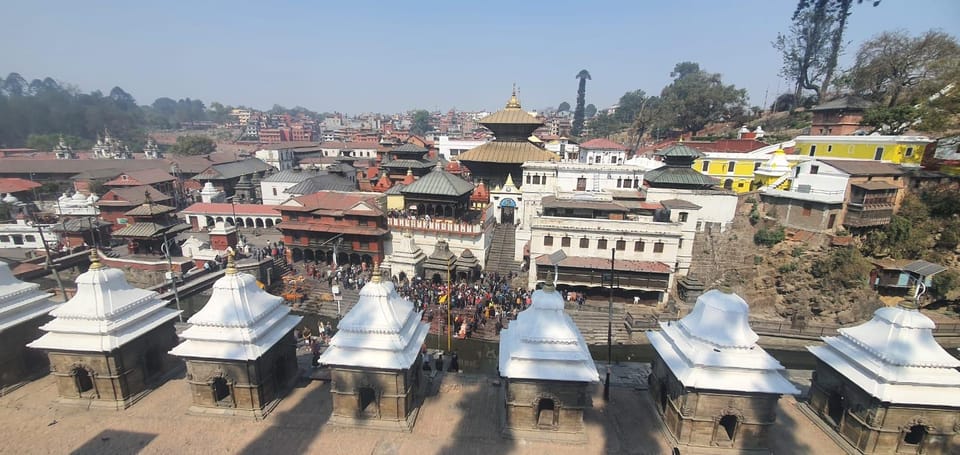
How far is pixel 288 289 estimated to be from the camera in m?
27.3

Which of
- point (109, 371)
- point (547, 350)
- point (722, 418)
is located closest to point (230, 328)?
point (109, 371)

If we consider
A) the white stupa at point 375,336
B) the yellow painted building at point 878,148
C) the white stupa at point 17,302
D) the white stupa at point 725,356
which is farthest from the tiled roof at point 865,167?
the white stupa at point 17,302

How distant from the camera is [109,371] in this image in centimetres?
1205

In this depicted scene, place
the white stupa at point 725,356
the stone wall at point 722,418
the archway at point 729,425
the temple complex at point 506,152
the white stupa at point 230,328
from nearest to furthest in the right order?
the white stupa at point 725,356, the stone wall at point 722,418, the archway at point 729,425, the white stupa at point 230,328, the temple complex at point 506,152

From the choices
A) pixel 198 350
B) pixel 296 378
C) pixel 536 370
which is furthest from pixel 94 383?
pixel 536 370

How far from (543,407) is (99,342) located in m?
13.3

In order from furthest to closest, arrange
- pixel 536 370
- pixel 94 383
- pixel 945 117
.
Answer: pixel 945 117 < pixel 94 383 < pixel 536 370

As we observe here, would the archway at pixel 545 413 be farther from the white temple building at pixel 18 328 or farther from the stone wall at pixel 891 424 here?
the white temple building at pixel 18 328

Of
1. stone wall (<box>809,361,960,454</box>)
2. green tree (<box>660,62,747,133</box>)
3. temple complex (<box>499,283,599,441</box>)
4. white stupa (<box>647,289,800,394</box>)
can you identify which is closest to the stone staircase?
temple complex (<box>499,283,599,441</box>)

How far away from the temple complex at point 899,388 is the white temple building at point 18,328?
25.5 meters

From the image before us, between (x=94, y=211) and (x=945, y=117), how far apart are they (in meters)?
68.7

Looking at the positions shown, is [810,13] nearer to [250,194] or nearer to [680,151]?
[680,151]

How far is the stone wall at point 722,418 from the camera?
10422 mm

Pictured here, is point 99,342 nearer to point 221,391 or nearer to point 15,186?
point 221,391
